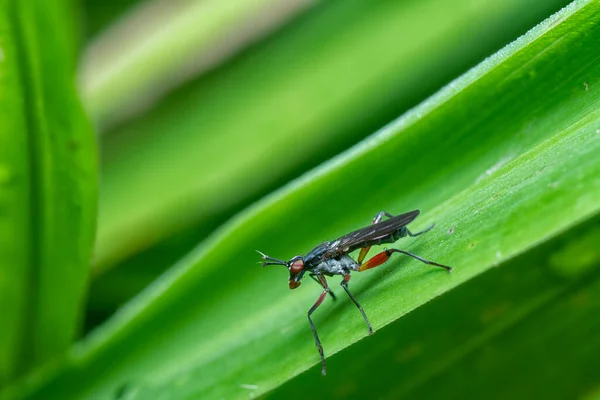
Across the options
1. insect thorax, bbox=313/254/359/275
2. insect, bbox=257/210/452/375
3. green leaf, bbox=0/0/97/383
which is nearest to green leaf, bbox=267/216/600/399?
insect, bbox=257/210/452/375

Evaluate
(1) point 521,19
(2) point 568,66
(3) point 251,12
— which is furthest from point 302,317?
(3) point 251,12

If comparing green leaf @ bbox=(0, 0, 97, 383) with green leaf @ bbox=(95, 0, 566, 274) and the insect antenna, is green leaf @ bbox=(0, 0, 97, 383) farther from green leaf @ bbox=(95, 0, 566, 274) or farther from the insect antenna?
green leaf @ bbox=(95, 0, 566, 274)

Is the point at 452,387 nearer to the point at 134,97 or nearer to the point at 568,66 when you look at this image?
the point at 568,66

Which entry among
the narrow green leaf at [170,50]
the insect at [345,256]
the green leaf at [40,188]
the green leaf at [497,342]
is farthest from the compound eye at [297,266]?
the narrow green leaf at [170,50]

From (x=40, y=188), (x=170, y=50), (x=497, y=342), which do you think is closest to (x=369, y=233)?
(x=497, y=342)

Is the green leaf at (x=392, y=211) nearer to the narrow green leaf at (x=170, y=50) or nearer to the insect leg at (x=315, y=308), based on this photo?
the insect leg at (x=315, y=308)

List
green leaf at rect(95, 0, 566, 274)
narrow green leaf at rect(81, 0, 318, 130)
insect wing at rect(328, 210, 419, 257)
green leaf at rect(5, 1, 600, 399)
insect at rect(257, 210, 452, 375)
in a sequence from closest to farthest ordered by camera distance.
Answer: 1. green leaf at rect(5, 1, 600, 399)
2. insect wing at rect(328, 210, 419, 257)
3. insect at rect(257, 210, 452, 375)
4. green leaf at rect(95, 0, 566, 274)
5. narrow green leaf at rect(81, 0, 318, 130)

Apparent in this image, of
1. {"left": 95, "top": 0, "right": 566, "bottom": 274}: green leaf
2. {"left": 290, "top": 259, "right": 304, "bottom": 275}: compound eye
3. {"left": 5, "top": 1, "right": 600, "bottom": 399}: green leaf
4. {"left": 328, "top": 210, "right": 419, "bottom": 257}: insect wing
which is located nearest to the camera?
{"left": 5, "top": 1, "right": 600, "bottom": 399}: green leaf

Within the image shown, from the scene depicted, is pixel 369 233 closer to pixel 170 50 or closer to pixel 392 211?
pixel 392 211
